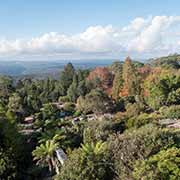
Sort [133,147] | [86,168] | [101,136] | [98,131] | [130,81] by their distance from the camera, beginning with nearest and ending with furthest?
[133,147] < [86,168] < [101,136] < [98,131] < [130,81]

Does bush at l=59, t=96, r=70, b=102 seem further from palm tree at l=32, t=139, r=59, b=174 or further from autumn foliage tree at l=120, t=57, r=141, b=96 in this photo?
palm tree at l=32, t=139, r=59, b=174

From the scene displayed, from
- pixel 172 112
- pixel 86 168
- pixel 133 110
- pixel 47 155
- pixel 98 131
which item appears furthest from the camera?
pixel 133 110

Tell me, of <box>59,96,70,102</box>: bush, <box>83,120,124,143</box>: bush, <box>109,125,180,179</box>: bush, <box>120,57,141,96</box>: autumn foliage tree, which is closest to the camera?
<box>109,125,180,179</box>: bush

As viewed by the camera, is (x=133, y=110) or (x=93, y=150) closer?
(x=93, y=150)

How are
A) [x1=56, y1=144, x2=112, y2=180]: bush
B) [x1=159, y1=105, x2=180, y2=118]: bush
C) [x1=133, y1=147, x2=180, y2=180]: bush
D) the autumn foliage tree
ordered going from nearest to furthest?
[x1=133, y1=147, x2=180, y2=180]: bush
[x1=56, y1=144, x2=112, y2=180]: bush
[x1=159, y1=105, x2=180, y2=118]: bush
the autumn foliage tree

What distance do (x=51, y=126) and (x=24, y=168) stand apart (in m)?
7.57

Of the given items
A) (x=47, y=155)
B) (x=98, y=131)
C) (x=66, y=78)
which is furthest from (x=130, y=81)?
(x=47, y=155)

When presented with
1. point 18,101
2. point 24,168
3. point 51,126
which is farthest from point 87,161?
point 18,101

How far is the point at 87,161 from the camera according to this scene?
14.5 meters

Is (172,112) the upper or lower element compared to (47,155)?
upper

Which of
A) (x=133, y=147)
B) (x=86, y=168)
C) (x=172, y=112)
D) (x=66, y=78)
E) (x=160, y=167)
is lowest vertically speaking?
(x=172, y=112)

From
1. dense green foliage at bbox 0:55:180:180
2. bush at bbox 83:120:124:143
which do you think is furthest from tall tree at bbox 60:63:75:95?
bush at bbox 83:120:124:143

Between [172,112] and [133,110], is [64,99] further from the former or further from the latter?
[172,112]

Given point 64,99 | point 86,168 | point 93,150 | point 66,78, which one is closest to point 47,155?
point 93,150
